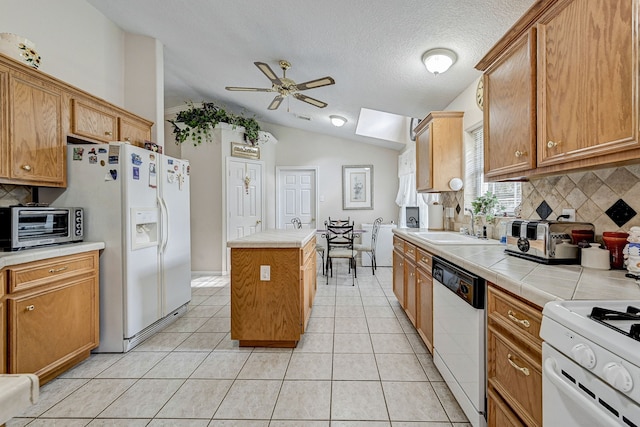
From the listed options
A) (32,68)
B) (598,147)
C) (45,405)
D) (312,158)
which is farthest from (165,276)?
(312,158)

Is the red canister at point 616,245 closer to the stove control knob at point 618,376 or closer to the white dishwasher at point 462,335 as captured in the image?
the white dishwasher at point 462,335

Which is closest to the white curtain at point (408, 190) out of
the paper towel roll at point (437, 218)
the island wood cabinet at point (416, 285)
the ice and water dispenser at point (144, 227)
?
the paper towel roll at point (437, 218)

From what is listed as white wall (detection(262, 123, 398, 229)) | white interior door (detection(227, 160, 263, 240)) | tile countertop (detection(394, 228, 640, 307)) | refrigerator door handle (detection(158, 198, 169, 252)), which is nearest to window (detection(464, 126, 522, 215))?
tile countertop (detection(394, 228, 640, 307))

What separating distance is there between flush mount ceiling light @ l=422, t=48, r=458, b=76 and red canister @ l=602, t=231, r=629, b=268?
168 centimetres

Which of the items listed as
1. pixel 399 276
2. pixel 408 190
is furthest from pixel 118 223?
pixel 408 190

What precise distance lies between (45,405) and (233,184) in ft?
12.2

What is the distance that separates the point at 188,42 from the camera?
3295 millimetres

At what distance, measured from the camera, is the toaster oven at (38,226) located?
1803 millimetres

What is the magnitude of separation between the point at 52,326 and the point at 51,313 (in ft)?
0.28

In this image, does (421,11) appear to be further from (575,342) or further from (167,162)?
(167,162)

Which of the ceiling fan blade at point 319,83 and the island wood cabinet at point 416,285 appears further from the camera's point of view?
the ceiling fan blade at point 319,83

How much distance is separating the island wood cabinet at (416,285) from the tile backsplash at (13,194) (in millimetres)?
3177

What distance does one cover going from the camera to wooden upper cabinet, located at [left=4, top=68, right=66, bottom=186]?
6.24ft

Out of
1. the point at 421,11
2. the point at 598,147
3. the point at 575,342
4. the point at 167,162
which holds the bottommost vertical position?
the point at 575,342
